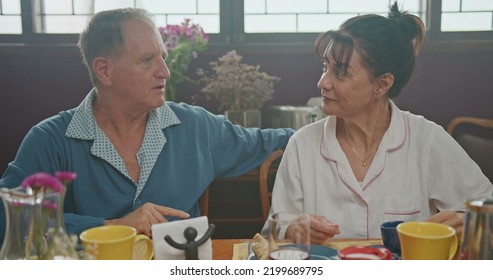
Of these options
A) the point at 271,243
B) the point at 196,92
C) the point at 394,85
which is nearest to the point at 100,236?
the point at 271,243

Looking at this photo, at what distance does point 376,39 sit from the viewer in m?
1.35

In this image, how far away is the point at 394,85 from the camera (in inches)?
55.9

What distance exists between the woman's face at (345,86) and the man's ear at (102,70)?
55cm

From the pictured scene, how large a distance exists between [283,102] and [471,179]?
145 centimetres

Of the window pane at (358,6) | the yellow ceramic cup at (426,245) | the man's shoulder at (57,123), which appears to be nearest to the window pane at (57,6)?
the window pane at (358,6)

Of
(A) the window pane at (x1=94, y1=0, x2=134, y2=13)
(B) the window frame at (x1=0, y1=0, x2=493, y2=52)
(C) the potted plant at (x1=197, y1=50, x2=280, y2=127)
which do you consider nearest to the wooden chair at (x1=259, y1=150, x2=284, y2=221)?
(C) the potted plant at (x1=197, y1=50, x2=280, y2=127)

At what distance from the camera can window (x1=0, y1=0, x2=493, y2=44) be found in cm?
266

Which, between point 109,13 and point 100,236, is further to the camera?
point 109,13

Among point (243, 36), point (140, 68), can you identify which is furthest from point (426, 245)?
point (243, 36)

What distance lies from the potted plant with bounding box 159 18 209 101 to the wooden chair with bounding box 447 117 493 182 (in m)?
1.13

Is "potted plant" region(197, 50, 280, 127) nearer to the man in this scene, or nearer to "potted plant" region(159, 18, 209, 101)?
"potted plant" region(159, 18, 209, 101)

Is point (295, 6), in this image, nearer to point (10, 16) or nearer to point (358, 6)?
point (358, 6)

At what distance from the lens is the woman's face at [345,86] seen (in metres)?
1.34
